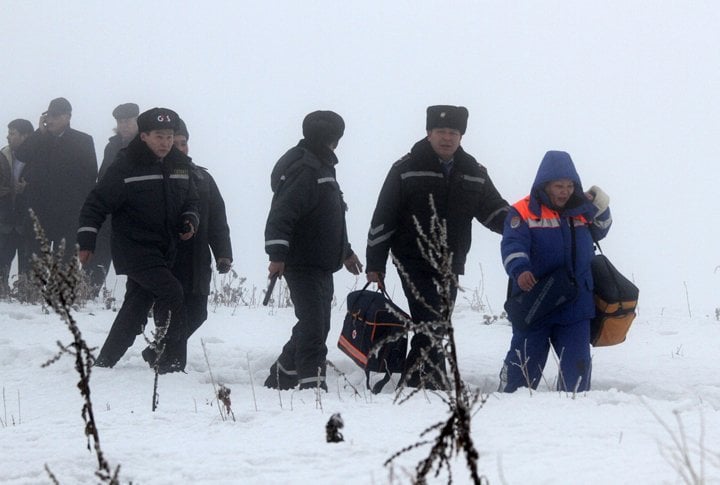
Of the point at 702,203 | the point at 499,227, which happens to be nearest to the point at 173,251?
the point at 499,227

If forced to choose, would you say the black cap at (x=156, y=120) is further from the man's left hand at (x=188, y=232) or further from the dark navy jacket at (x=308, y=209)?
the dark navy jacket at (x=308, y=209)

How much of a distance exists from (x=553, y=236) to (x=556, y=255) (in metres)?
0.12

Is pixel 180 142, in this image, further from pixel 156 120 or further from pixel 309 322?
pixel 309 322

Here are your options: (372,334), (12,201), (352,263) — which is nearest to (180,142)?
(352,263)

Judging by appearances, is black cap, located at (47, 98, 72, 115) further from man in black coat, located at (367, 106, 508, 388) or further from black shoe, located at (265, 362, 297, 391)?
man in black coat, located at (367, 106, 508, 388)

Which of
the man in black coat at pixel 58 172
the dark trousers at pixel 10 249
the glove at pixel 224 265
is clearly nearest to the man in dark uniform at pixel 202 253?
the glove at pixel 224 265

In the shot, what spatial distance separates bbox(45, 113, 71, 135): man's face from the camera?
11141mm

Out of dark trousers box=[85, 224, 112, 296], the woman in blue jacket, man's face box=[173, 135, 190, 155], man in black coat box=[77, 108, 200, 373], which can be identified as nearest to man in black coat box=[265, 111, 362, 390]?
man in black coat box=[77, 108, 200, 373]

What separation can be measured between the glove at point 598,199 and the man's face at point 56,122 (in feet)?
23.4

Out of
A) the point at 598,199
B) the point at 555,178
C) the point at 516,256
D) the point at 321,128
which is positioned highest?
the point at 321,128

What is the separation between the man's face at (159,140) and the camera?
6.86 meters

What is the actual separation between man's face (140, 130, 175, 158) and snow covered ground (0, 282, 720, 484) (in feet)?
5.11

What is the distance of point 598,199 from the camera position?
611cm

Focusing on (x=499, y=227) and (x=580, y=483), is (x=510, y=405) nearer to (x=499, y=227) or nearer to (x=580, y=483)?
(x=580, y=483)
